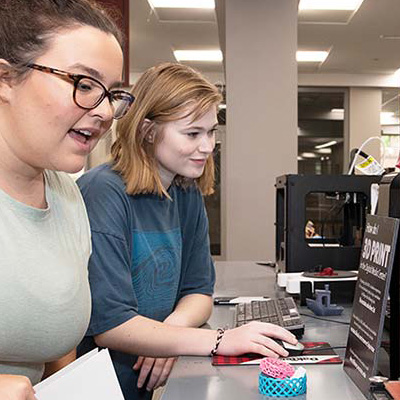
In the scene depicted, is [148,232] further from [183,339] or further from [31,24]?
[31,24]

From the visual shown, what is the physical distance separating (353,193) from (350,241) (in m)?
0.18

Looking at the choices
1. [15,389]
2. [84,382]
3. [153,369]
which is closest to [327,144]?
[153,369]

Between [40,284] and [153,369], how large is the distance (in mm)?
404

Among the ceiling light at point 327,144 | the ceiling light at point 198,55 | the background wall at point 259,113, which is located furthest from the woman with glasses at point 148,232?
the ceiling light at point 327,144

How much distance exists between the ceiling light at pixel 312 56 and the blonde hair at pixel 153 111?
4.69 metres

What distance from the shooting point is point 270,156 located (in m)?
3.15

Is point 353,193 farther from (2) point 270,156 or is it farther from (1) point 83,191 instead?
(2) point 270,156

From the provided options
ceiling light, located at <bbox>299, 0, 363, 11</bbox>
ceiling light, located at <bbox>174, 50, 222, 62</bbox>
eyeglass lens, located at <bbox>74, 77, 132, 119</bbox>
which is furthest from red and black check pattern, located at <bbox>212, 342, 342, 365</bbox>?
ceiling light, located at <bbox>174, 50, 222, 62</bbox>

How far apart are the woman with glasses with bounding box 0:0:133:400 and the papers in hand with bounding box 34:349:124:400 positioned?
0.16m

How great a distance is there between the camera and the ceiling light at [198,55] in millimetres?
5484

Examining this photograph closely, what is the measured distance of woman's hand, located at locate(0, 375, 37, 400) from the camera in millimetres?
601

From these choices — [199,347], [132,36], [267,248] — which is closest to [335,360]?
[199,347]

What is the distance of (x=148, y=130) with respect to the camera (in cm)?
118

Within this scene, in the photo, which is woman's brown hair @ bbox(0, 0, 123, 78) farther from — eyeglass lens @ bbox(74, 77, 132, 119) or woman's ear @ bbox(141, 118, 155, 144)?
woman's ear @ bbox(141, 118, 155, 144)
